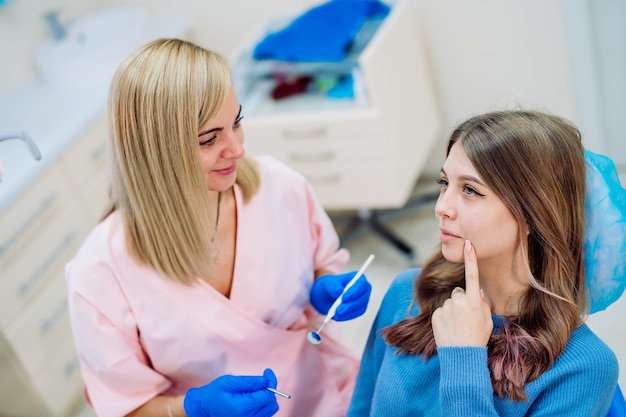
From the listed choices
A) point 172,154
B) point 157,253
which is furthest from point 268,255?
point 172,154

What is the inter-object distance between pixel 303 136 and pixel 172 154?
1.15 m

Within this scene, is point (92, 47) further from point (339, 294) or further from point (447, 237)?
point (447, 237)

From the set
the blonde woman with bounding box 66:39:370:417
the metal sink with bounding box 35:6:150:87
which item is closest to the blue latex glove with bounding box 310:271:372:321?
the blonde woman with bounding box 66:39:370:417

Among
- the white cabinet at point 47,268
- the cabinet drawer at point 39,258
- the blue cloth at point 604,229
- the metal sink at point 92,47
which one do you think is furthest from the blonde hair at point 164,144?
the metal sink at point 92,47

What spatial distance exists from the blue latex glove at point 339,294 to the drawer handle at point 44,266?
101cm

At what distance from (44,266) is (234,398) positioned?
114 cm

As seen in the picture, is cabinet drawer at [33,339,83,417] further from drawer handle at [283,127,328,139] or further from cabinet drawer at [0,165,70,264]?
drawer handle at [283,127,328,139]

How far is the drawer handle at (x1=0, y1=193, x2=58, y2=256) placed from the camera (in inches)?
75.9

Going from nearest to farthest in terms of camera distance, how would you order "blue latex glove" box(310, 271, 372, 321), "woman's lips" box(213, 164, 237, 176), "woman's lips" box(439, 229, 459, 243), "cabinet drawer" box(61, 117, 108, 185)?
"woman's lips" box(439, 229, 459, 243)
"woman's lips" box(213, 164, 237, 176)
"blue latex glove" box(310, 271, 372, 321)
"cabinet drawer" box(61, 117, 108, 185)

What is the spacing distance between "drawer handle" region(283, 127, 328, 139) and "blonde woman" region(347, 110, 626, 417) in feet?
3.72

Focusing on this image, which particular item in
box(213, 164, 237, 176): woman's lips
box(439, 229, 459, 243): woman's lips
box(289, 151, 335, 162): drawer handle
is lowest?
box(289, 151, 335, 162): drawer handle

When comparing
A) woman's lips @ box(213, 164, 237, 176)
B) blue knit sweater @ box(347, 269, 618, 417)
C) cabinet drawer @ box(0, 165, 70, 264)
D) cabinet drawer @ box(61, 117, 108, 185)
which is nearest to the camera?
blue knit sweater @ box(347, 269, 618, 417)

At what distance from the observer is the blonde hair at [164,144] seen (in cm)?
113

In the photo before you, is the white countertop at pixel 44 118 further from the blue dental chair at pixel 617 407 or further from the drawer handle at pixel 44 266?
the blue dental chair at pixel 617 407
